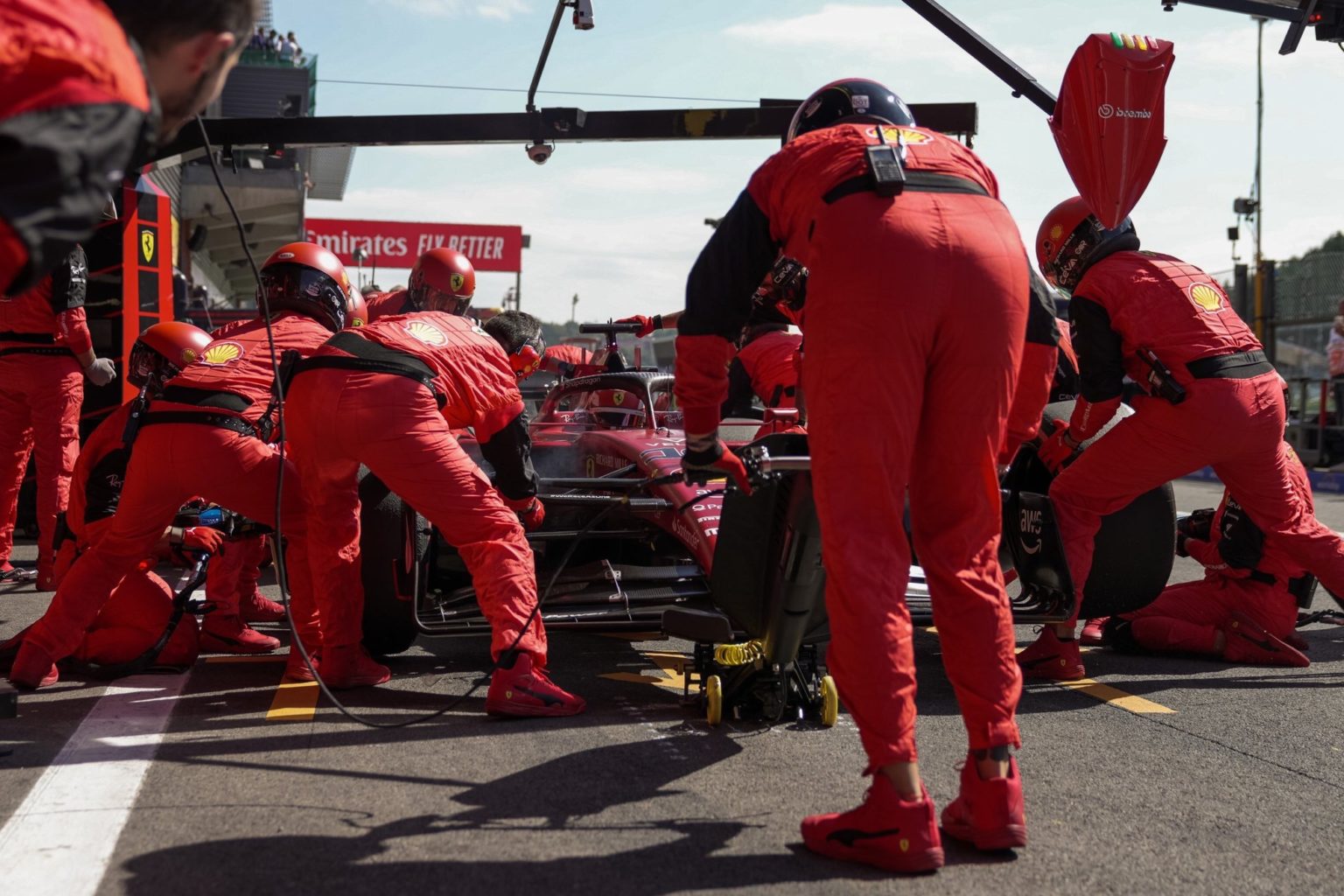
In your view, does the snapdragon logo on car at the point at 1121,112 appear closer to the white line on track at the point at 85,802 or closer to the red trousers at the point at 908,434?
the red trousers at the point at 908,434

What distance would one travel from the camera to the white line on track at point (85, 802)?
2.77 meters

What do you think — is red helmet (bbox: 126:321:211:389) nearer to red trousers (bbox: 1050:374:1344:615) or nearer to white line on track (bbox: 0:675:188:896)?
white line on track (bbox: 0:675:188:896)

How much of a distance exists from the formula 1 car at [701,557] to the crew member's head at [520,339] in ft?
1.47

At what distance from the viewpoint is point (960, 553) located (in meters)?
3.12

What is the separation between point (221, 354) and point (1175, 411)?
11.9 feet

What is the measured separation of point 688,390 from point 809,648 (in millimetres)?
1368

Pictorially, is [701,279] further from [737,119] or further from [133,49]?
[737,119]

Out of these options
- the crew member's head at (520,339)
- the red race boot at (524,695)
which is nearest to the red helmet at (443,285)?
the crew member's head at (520,339)

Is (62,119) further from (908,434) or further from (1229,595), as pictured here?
(1229,595)

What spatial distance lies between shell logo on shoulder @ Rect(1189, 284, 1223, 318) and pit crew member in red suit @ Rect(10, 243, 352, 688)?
3.41m

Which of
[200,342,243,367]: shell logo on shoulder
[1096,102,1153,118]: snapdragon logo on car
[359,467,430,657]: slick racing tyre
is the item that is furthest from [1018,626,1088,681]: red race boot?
[200,342,243,367]: shell logo on shoulder

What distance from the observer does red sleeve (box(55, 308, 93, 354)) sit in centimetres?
773

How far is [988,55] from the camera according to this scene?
333 inches

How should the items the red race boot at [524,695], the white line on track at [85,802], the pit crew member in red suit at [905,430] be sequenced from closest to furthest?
the white line on track at [85,802] → the pit crew member in red suit at [905,430] → the red race boot at [524,695]
